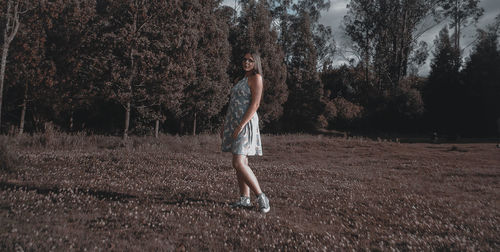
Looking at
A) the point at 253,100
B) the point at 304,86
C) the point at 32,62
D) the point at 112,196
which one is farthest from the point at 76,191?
the point at 304,86

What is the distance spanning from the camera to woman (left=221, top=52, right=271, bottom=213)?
4.82 meters

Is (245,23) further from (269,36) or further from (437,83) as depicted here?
(437,83)

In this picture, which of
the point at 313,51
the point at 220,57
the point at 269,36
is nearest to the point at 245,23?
A: the point at 269,36

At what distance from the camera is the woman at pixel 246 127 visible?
4820 millimetres

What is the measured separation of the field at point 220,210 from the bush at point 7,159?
10 centimetres

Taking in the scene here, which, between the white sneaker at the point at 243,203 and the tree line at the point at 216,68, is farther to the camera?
the tree line at the point at 216,68

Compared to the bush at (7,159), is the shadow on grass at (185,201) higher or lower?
lower

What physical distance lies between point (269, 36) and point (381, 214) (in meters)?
27.2

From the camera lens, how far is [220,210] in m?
4.92

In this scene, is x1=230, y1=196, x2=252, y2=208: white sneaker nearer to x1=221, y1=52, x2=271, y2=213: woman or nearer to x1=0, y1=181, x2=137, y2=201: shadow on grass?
x1=221, y1=52, x2=271, y2=213: woman

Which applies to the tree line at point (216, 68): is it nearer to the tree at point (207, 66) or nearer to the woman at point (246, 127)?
the tree at point (207, 66)

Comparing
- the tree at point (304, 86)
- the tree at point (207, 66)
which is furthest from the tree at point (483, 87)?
the tree at point (207, 66)

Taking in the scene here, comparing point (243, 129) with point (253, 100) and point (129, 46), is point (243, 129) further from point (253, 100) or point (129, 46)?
point (129, 46)

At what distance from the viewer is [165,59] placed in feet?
60.6
